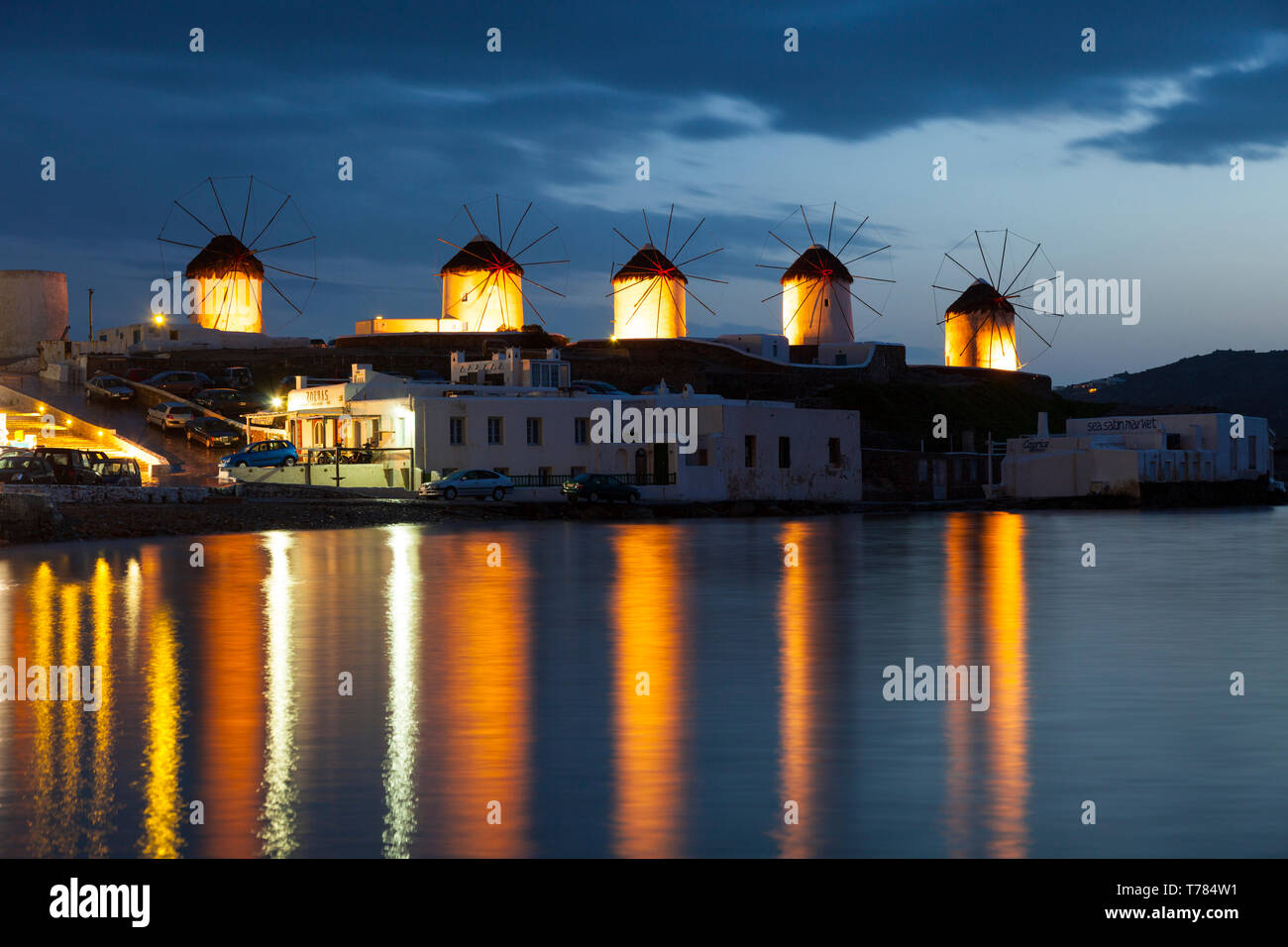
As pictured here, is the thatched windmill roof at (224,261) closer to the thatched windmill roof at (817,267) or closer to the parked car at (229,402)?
the parked car at (229,402)

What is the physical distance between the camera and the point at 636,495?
51.8 metres

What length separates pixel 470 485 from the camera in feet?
159

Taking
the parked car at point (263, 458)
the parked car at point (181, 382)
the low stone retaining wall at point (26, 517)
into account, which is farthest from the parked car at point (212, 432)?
the low stone retaining wall at point (26, 517)

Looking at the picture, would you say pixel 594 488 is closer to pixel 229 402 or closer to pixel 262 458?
pixel 262 458

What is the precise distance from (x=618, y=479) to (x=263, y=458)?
1263 cm

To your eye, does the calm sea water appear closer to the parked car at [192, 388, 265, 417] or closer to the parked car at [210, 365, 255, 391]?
the parked car at [192, 388, 265, 417]

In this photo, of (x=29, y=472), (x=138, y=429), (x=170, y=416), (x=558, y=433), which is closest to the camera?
(x=29, y=472)

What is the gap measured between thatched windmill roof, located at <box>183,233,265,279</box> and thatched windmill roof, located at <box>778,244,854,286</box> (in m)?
41.6

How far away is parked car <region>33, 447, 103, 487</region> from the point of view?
4003 centimetres

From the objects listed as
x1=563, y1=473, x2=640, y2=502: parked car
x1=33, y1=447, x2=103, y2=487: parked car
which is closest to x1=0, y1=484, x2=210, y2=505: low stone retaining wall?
x1=33, y1=447, x2=103, y2=487: parked car

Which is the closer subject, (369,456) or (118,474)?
(118,474)

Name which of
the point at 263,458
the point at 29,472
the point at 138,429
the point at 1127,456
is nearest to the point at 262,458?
the point at 263,458

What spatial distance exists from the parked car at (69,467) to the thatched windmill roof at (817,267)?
77539 millimetres

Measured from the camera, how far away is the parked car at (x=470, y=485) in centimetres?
4744
